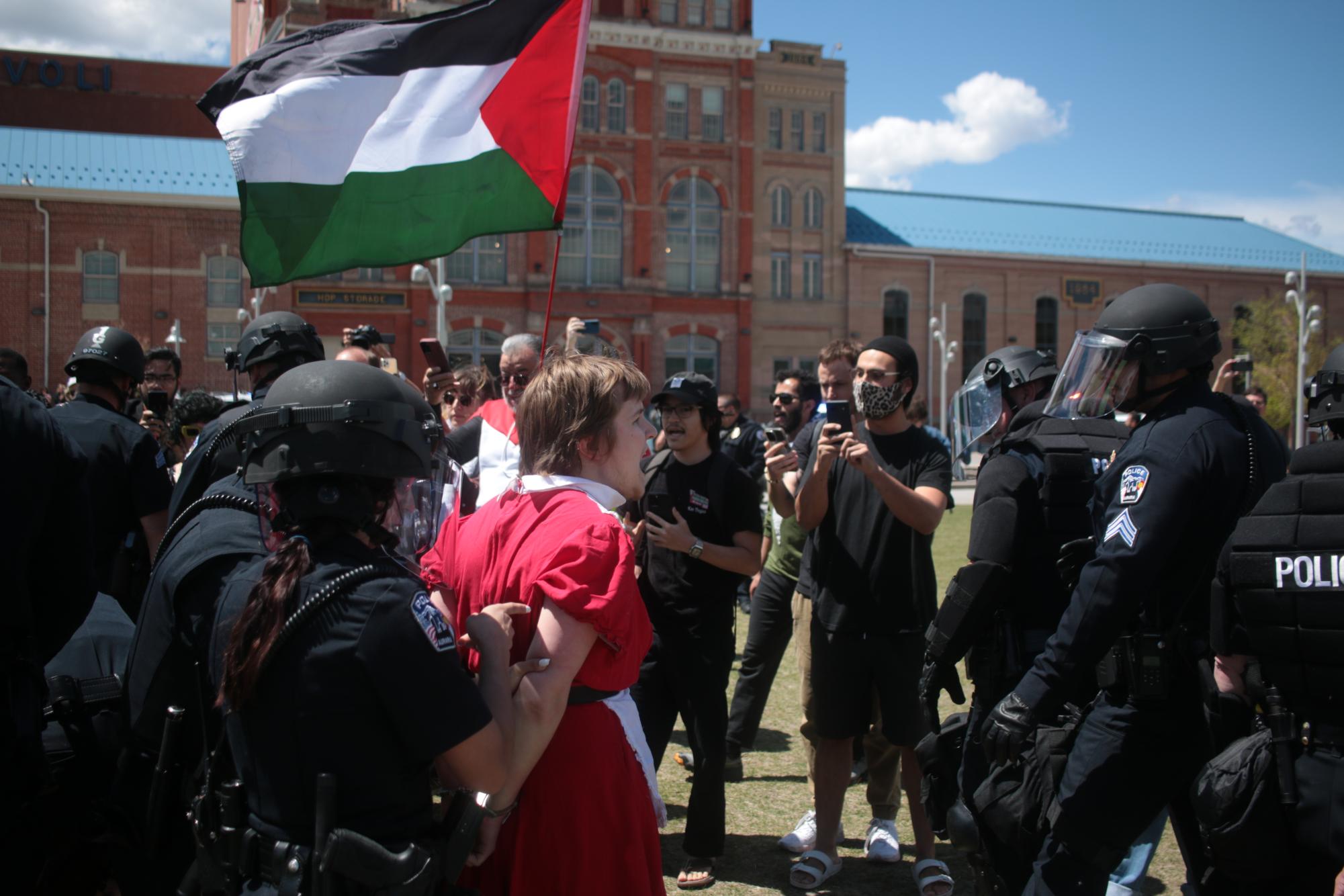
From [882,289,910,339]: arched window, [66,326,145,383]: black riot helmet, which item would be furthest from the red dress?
[882,289,910,339]: arched window

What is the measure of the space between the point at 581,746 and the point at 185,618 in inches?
37.2

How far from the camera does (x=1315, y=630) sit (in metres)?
2.67

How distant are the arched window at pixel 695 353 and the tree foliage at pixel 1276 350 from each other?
61.3ft

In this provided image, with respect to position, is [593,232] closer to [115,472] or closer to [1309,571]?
[115,472]

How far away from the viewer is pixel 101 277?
35.0 meters

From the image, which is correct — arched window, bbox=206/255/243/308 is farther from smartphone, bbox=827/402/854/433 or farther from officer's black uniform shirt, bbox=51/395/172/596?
smartphone, bbox=827/402/854/433

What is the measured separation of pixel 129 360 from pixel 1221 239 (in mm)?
53402

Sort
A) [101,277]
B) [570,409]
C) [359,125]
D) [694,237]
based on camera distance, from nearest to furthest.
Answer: [570,409] < [359,125] < [101,277] < [694,237]

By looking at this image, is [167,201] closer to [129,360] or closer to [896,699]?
[129,360]

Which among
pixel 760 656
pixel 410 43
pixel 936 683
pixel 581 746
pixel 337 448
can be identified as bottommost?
pixel 760 656

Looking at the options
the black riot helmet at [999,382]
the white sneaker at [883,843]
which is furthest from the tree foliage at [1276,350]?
the white sneaker at [883,843]

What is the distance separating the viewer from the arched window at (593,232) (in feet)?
127

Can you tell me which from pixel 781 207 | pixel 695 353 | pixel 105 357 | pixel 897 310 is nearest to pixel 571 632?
pixel 105 357

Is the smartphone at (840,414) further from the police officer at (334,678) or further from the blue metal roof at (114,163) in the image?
the blue metal roof at (114,163)
